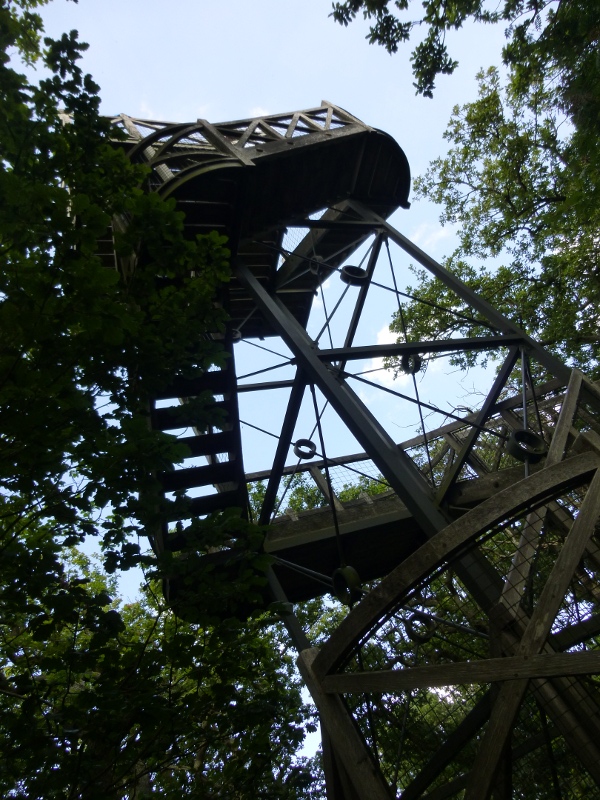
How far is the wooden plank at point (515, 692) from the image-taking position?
238cm

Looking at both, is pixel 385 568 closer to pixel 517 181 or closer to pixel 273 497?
pixel 273 497

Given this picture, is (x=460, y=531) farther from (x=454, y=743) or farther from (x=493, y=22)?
(x=493, y=22)

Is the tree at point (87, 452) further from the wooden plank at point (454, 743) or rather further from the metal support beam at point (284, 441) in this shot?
the metal support beam at point (284, 441)

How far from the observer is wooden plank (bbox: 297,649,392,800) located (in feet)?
8.86

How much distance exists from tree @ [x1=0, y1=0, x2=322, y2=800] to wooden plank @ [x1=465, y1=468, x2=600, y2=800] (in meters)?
1.61

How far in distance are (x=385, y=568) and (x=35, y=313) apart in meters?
6.03

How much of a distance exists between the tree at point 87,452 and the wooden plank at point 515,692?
5.27 ft

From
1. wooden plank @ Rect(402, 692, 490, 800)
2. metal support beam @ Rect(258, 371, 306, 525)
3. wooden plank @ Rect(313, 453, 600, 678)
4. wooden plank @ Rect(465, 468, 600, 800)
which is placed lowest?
wooden plank @ Rect(465, 468, 600, 800)

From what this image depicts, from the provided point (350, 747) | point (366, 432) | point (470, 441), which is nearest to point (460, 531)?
point (350, 747)

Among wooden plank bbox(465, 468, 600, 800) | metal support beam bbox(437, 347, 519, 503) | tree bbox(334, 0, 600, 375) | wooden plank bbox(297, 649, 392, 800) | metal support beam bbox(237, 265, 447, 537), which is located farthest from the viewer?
tree bbox(334, 0, 600, 375)

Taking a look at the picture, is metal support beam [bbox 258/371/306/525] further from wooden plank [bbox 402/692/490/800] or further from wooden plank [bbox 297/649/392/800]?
wooden plank [bbox 297/649/392/800]

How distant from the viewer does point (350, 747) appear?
2814mm

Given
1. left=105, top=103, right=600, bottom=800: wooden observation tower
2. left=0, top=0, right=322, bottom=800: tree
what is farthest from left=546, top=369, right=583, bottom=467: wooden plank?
left=0, top=0, right=322, bottom=800: tree

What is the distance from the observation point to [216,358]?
4.43m
